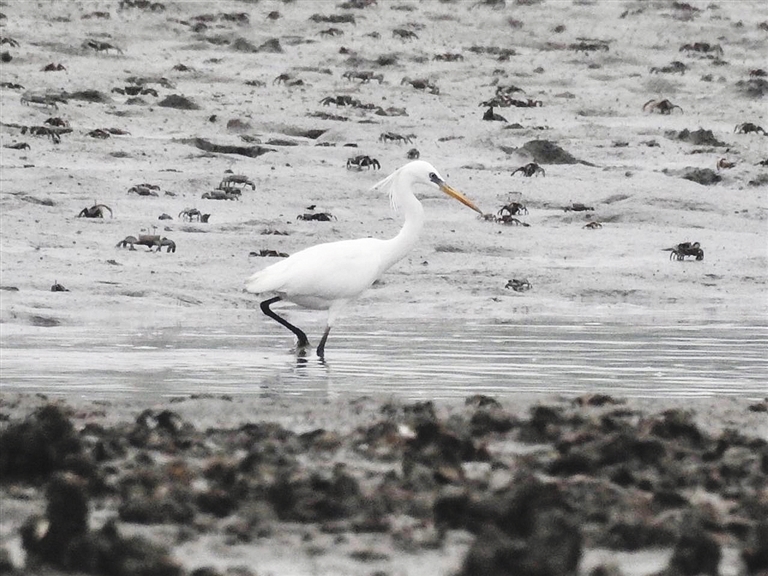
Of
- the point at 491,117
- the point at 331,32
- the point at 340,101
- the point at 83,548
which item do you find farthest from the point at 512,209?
the point at 83,548

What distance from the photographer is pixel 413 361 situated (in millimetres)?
10484

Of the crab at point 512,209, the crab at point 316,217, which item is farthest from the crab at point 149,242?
the crab at point 512,209

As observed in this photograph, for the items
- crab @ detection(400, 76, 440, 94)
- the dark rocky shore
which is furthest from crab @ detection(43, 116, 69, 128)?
the dark rocky shore

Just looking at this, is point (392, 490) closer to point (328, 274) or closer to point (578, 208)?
point (328, 274)

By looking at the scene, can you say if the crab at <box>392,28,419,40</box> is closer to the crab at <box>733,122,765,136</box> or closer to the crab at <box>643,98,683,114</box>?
the crab at <box>643,98,683,114</box>

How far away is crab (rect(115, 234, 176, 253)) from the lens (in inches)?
579

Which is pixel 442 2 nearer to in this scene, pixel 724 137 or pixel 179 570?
pixel 724 137

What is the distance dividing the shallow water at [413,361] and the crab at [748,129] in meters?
9.76

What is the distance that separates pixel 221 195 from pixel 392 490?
11732 millimetres

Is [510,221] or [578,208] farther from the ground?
[578,208]

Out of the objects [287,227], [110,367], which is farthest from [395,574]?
[287,227]

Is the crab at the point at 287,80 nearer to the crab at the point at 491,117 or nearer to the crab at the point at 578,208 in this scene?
the crab at the point at 491,117

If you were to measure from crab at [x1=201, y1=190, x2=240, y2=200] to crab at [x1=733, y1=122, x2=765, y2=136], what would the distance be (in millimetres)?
7703

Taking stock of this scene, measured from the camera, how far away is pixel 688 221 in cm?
1761
